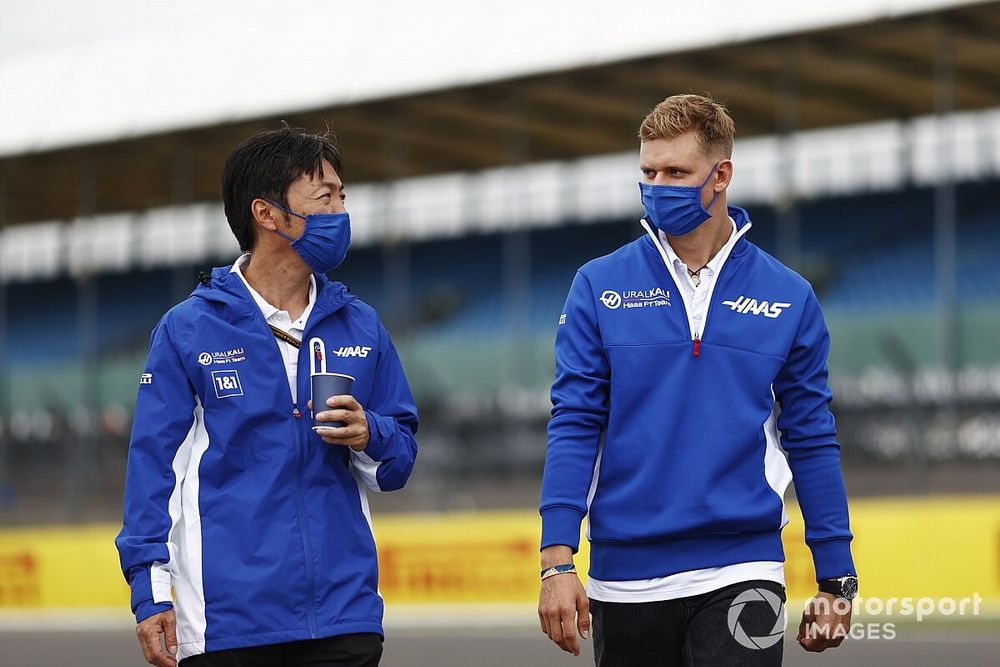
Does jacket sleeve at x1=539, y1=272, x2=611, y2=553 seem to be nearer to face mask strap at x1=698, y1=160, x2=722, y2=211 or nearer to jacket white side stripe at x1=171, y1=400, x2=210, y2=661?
face mask strap at x1=698, y1=160, x2=722, y2=211

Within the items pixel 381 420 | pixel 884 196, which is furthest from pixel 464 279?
pixel 381 420

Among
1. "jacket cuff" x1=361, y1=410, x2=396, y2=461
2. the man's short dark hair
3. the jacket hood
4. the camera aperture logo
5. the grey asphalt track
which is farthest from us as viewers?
the grey asphalt track

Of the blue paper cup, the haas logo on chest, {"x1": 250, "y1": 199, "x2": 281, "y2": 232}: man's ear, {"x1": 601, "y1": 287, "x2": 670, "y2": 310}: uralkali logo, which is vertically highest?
{"x1": 250, "y1": 199, "x2": 281, "y2": 232}: man's ear

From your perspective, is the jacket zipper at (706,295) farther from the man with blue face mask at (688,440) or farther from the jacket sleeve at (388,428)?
the jacket sleeve at (388,428)

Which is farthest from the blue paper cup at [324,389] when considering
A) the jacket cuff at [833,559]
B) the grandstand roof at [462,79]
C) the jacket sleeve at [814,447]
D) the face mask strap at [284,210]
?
the grandstand roof at [462,79]

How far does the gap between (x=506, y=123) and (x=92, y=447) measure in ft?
22.9

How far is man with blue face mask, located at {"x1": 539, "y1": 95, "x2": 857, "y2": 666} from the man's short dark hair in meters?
0.75

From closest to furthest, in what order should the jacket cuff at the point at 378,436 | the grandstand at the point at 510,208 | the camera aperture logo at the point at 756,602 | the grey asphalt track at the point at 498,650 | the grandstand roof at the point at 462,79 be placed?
the camera aperture logo at the point at 756,602 < the jacket cuff at the point at 378,436 < the grey asphalt track at the point at 498,650 < the grandstand at the point at 510,208 < the grandstand roof at the point at 462,79

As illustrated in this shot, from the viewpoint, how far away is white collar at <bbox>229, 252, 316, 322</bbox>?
12.4ft

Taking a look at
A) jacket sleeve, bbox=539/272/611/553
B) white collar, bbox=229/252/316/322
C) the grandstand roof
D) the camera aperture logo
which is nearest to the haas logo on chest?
white collar, bbox=229/252/316/322

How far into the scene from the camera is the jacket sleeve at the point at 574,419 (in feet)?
11.6

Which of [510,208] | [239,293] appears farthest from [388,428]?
[510,208]

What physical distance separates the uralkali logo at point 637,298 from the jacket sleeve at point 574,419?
0.04m

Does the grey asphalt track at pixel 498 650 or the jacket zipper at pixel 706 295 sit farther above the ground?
the jacket zipper at pixel 706 295
